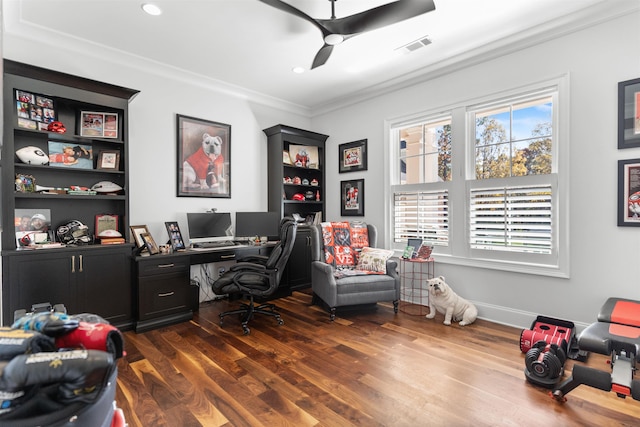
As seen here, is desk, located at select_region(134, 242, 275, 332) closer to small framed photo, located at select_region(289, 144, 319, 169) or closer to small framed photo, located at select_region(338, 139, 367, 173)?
small framed photo, located at select_region(289, 144, 319, 169)

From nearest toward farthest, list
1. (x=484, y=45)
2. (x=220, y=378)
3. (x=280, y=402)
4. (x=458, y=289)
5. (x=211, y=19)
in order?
1. (x=280, y=402)
2. (x=220, y=378)
3. (x=211, y=19)
4. (x=484, y=45)
5. (x=458, y=289)

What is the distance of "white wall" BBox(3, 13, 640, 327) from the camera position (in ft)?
8.84

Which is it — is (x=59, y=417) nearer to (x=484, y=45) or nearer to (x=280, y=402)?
(x=280, y=402)

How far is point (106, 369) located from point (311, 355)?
7.01 feet

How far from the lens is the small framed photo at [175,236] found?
3.63 m

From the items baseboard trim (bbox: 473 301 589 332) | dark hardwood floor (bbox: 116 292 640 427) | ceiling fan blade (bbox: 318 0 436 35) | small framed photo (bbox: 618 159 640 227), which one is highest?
ceiling fan blade (bbox: 318 0 436 35)

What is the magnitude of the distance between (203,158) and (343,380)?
10.6 ft

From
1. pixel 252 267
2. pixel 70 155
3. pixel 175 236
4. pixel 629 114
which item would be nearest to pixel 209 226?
pixel 175 236

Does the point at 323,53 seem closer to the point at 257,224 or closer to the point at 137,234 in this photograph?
the point at 257,224

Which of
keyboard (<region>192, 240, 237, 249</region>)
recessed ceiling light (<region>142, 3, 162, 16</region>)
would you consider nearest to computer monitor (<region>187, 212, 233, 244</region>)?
keyboard (<region>192, 240, 237, 249</region>)

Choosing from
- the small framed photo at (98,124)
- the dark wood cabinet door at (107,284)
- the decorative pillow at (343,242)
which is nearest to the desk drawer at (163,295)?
the dark wood cabinet door at (107,284)

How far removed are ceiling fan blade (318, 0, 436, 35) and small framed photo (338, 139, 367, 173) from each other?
2272 mm

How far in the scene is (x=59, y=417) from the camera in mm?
649

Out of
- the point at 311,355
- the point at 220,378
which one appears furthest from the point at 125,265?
the point at 311,355
